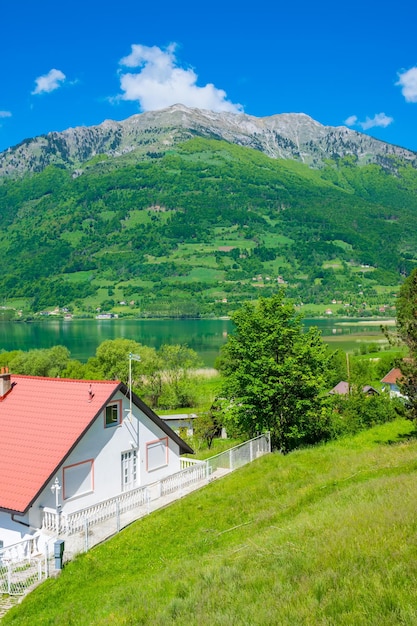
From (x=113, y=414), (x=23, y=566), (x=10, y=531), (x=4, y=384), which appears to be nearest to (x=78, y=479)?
(x=10, y=531)

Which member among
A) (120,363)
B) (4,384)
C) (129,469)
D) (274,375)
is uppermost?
(4,384)

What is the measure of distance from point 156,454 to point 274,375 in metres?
7.18

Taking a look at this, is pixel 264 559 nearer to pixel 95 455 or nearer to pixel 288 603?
pixel 288 603

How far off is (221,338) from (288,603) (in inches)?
5475

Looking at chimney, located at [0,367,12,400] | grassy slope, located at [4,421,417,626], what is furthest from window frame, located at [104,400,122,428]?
chimney, located at [0,367,12,400]

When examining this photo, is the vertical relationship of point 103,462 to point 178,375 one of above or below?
above

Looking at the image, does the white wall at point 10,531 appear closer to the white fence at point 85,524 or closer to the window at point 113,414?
the white fence at point 85,524

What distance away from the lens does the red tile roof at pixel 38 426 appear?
647 inches

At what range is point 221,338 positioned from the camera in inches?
5758

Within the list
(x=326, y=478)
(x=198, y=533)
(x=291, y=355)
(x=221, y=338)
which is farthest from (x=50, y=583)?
(x=221, y=338)

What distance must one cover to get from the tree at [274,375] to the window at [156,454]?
14.5 ft

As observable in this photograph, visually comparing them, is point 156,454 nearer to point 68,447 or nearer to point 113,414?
point 113,414

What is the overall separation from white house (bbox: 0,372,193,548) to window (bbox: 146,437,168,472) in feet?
0.13

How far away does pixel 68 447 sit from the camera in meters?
17.4
